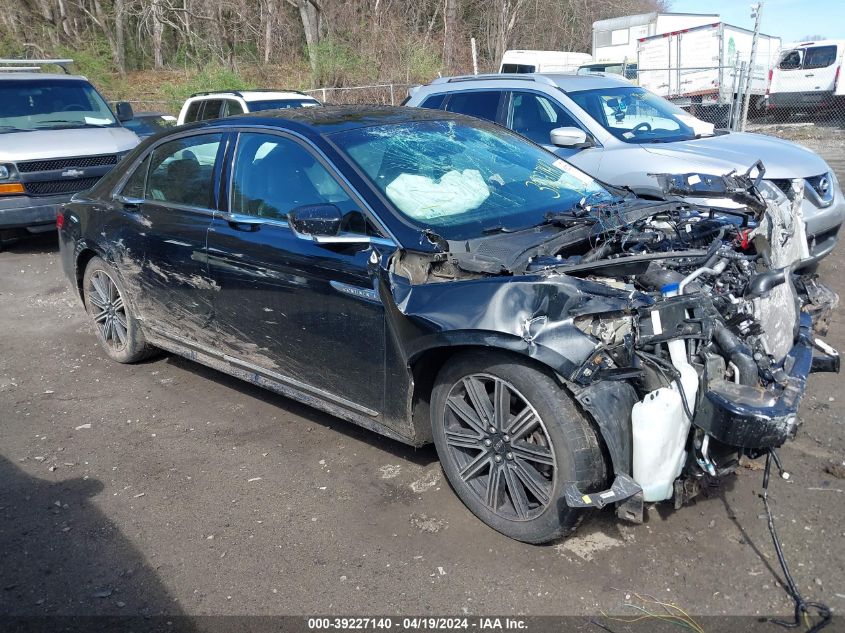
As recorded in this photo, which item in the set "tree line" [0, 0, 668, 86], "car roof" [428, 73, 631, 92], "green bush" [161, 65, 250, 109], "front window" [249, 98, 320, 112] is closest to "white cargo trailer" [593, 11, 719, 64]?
"tree line" [0, 0, 668, 86]

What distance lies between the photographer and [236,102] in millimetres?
11328

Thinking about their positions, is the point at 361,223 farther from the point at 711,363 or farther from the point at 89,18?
the point at 89,18

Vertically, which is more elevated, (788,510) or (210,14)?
(210,14)

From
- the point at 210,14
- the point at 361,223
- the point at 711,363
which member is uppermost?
the point at 210,14

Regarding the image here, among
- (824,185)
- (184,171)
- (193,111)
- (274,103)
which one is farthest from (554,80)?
(193,111)

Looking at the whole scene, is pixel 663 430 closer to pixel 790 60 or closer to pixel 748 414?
pixel 748 414

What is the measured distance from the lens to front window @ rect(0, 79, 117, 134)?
9.77 metres

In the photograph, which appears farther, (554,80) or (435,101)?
(435,101)

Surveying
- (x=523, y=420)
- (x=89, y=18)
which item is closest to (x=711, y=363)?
(x=523, y=420)

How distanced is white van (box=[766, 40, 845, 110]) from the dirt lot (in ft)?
66.2

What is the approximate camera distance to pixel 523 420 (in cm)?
311

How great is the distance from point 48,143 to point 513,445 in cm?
843

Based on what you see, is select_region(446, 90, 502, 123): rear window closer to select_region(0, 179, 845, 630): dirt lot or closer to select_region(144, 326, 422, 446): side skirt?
select_region(144, 326, 422, 446): side skirt

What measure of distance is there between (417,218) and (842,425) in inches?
106
